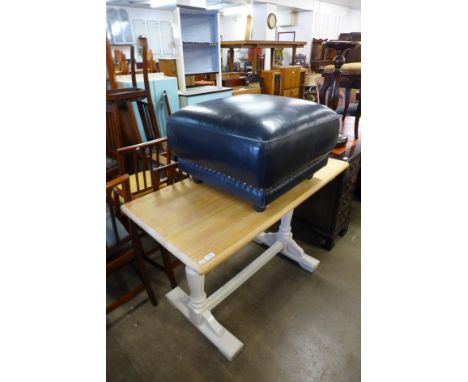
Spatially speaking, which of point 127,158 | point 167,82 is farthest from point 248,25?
point 127,158

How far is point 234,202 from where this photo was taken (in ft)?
3.83

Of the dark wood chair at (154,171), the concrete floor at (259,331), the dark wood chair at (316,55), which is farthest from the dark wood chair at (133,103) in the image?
the dark wood chair at (316,55)

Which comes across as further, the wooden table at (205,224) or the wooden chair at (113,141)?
the wooden chair at (113,141)

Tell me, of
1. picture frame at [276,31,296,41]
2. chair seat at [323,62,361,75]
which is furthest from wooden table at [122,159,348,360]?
picture frame at [276,31,296,41]

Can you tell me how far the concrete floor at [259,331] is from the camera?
4.35 ft

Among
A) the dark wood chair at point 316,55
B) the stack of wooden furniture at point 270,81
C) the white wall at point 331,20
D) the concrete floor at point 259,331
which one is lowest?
the concrete floor at point 259,331

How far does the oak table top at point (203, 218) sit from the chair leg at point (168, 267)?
58 centimetres

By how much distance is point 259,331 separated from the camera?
4.98 ft

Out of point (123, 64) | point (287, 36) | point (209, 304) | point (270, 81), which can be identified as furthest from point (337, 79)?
point (287, 36)

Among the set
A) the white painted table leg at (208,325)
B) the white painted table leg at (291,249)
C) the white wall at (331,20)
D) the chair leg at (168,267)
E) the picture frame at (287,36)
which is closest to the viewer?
the white painted table leg at (208,325)

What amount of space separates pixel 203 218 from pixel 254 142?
1.19ft

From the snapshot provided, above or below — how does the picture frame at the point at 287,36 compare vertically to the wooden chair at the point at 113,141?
above

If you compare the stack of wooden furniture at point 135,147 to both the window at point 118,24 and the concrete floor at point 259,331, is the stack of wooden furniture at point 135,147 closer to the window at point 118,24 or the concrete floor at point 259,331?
the concrete floor at point 259,331
